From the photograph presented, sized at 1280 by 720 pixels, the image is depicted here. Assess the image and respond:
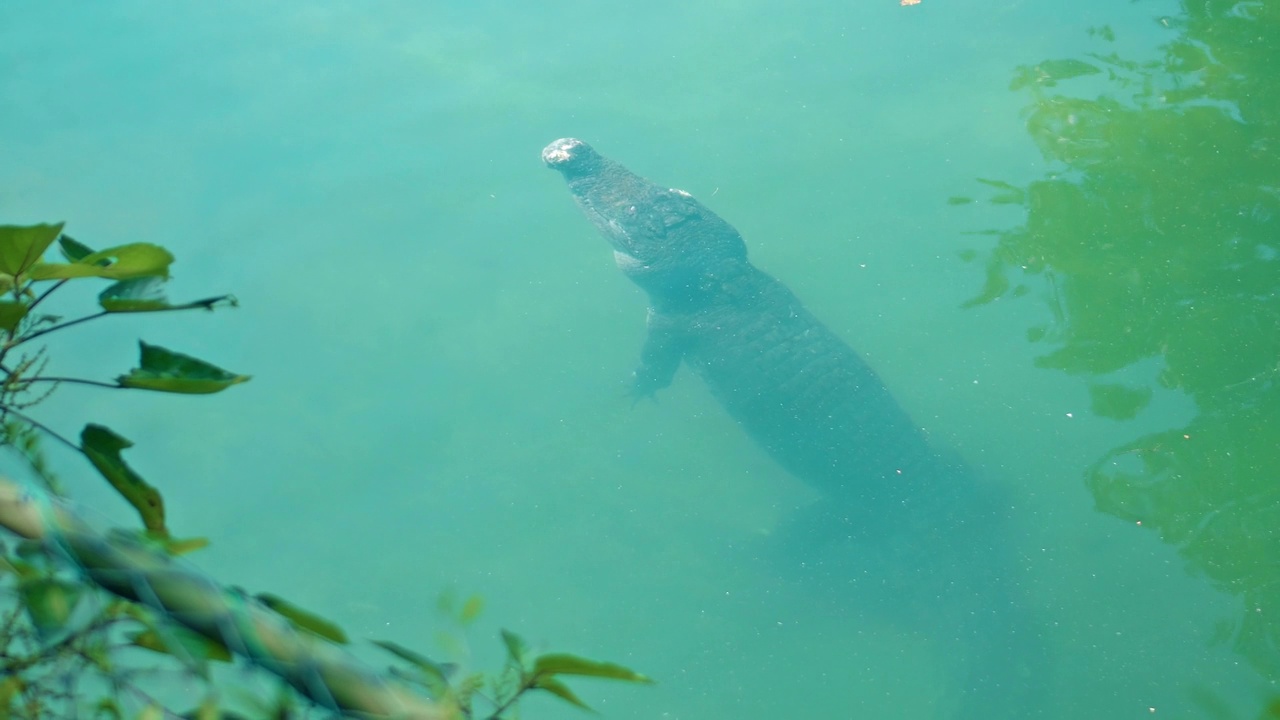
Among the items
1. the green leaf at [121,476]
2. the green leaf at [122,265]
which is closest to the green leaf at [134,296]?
the green leaf at [122,265]

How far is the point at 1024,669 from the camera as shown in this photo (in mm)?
Result: 3809

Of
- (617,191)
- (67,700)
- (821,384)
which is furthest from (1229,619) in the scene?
(67,700)

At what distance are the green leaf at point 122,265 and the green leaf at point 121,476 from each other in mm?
167

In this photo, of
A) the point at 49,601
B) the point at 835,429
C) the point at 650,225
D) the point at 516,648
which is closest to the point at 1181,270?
the point at 835,429

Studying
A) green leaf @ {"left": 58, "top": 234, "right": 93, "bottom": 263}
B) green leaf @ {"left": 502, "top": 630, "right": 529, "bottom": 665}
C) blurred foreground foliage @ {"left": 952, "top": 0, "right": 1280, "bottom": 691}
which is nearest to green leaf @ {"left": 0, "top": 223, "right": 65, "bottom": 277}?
green leaf @ {"left": 58, "top": 234, "right": 93, "bottom": 263}

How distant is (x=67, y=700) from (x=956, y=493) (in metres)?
4.13

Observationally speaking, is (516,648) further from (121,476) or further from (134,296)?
(134,296)

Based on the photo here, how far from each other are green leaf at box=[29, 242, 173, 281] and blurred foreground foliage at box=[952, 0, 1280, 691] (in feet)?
13.7

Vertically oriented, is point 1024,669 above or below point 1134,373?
below

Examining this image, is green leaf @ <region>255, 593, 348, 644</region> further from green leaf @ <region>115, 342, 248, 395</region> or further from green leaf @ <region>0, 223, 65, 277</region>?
green leaf @ <region>0, 223, 65, 277</region>

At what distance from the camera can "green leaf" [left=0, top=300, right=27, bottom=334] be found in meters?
0.85

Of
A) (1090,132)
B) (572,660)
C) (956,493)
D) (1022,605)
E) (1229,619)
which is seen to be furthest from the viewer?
(1090,132)

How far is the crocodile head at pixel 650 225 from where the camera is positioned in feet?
16.9

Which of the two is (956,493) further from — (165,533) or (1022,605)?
(165,533)
